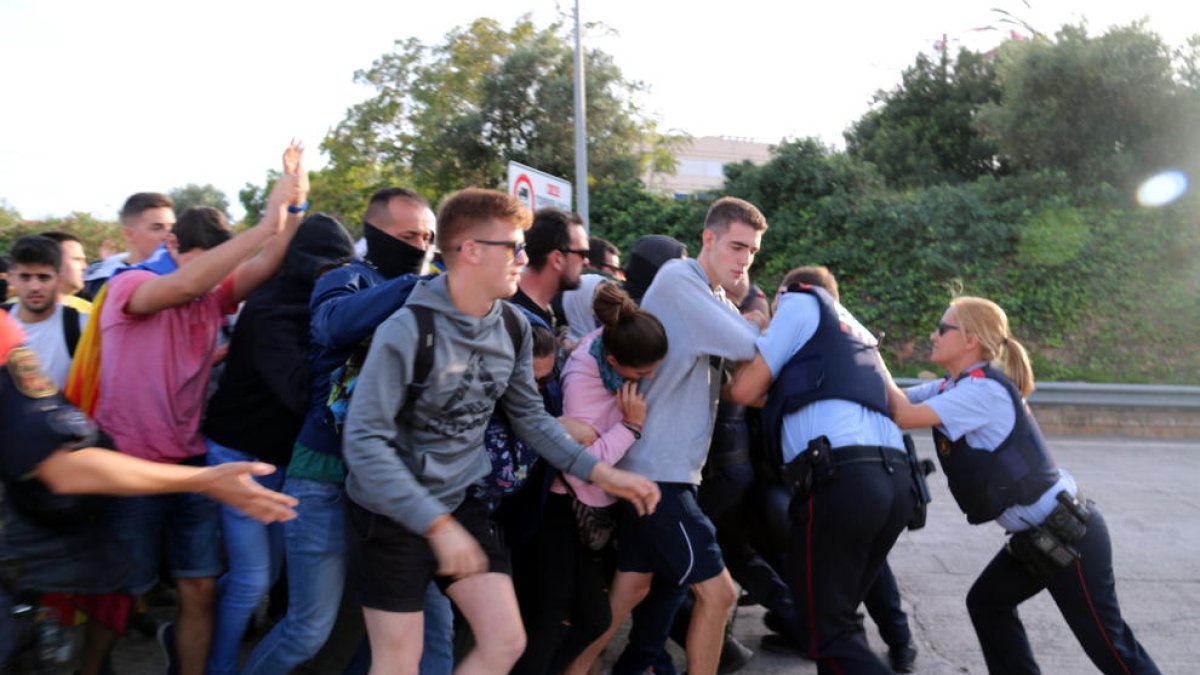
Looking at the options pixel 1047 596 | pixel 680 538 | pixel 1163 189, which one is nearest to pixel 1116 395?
pixel 1163 189

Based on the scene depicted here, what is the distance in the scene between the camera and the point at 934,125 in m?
20.0

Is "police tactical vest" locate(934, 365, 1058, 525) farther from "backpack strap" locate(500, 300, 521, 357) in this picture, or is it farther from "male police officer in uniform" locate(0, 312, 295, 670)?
"male police officer in uniform" locate(0, 312, 295, 670)

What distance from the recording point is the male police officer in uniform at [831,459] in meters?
3.29

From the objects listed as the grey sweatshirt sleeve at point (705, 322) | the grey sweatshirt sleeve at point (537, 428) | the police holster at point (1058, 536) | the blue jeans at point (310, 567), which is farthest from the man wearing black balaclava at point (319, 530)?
the police holster at point (1058, 536)

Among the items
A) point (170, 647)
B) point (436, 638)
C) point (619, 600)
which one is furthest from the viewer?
Result: point (619, 600)

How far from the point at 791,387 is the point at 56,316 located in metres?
3.07

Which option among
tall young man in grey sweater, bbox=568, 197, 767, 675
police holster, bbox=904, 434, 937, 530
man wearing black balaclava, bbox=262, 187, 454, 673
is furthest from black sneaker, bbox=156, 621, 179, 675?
police holster, bbox=904, 434, 937, 530

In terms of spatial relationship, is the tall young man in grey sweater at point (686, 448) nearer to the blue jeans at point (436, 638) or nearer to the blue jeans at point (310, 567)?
the blue jeans at point (436, 638)

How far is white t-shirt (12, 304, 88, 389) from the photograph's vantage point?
4.01m

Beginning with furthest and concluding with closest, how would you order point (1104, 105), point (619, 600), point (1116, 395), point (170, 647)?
point (1104, 105)
point (1116, 395)
point (619, 600)
point (170, 647)

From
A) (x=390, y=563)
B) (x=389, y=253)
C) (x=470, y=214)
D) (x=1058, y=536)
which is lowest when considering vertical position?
(x=1058, y=536)

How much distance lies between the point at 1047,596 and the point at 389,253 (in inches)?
164

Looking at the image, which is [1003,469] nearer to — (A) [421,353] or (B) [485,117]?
(A) [421,353]

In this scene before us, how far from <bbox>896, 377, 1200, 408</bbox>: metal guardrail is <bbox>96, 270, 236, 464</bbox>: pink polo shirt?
31.8 ft
